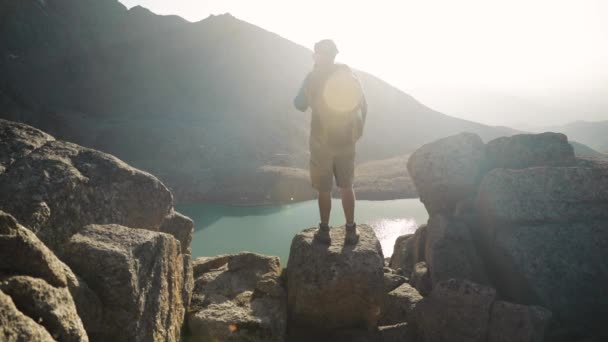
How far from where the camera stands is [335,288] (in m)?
6.09

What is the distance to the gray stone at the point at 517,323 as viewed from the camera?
6.14 m

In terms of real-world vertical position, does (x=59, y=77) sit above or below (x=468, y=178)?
above

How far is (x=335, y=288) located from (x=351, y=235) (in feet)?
3.37

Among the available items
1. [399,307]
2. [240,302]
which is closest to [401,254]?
[399,307]

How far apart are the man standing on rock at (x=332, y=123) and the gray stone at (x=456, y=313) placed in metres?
1.74

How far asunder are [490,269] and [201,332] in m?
6.49

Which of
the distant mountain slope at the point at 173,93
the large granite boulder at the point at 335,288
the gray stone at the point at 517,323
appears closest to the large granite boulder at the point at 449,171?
the gray stone at the point at 517,323

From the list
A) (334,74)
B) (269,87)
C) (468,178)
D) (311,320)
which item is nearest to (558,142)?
(468,178)

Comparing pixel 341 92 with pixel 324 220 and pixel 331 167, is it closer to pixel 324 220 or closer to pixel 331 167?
pixel 331 167

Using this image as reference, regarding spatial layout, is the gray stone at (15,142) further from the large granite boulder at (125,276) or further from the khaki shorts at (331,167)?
the khaki shorts at (331,167)

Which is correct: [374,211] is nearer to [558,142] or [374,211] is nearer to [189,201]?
[189,201]

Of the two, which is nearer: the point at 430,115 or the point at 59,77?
the point at 59,77

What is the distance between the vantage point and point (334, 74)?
21.9ft

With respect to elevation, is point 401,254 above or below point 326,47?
below
